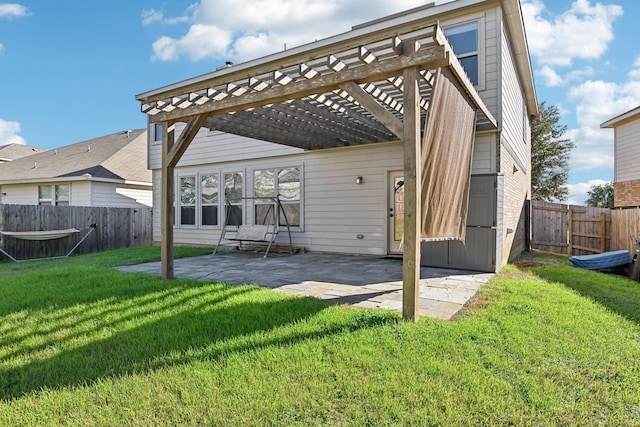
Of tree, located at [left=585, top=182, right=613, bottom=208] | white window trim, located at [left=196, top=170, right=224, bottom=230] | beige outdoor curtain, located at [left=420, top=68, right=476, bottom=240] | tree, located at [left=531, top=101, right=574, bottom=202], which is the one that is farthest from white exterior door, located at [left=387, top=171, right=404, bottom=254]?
tree, located at [left=585, top=182, right=613, bottom=208]

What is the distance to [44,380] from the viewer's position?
2.28 meters

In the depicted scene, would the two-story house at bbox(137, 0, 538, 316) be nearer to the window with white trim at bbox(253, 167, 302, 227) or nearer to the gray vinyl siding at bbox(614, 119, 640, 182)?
the window with white trim at bbox(253, 167, 302, 227)

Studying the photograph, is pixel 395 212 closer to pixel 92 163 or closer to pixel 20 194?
pixel 92 163

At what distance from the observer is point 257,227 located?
28.0 feet

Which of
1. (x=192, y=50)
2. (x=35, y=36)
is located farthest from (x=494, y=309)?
(x=35, y=36)

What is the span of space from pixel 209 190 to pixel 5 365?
802cm

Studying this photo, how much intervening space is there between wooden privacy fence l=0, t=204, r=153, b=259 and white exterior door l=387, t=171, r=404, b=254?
8.53 metres

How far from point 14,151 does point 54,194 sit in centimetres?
940

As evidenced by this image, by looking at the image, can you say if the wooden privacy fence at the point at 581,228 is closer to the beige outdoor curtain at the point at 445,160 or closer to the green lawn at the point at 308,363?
the green lawn at the point at 308,363

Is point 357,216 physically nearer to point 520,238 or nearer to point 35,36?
point 520,238

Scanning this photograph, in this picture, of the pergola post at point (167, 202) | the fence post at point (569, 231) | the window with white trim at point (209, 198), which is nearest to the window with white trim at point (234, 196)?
the window with white trim at point (209, 198)

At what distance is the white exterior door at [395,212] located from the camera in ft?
24.7

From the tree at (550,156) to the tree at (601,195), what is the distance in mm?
3573

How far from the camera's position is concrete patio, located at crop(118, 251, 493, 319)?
4043 millimetres
